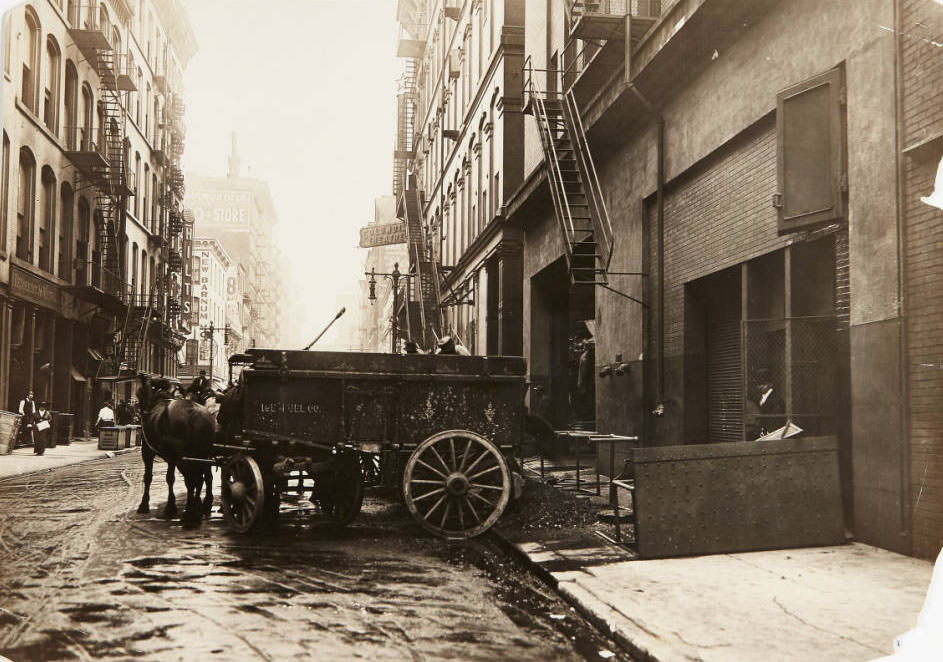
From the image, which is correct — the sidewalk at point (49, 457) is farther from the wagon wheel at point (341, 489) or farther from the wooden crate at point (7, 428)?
the wagon wheel at point (341, 489)

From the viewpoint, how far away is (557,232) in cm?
1875

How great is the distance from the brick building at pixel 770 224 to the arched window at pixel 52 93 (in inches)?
368

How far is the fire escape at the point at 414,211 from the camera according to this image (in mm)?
33000

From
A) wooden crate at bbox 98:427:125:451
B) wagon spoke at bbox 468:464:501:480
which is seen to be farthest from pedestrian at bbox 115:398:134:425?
wagon spoke at bbox 468:464:501:480

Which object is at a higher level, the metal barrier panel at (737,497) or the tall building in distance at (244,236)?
the tall building in distance at (244,236)

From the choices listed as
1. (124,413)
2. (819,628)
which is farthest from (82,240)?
(819,628)

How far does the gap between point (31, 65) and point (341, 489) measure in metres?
10.3

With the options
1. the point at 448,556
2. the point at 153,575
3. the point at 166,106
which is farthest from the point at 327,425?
the point at 166,106

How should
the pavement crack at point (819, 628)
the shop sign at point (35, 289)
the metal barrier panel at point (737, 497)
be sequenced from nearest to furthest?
the pavement crack at point (819, 628), the metal barrier panel at point (737, 497), the shop sign at point (35, 289)

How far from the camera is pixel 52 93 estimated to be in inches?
741

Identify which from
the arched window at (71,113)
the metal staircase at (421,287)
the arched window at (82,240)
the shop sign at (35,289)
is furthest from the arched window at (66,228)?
the metal staircase at (421,287)

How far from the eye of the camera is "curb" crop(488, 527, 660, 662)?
4938 mm

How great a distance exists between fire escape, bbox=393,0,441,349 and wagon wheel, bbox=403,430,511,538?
20877 millimetres

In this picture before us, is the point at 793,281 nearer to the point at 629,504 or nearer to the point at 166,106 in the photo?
the point at 629,504
